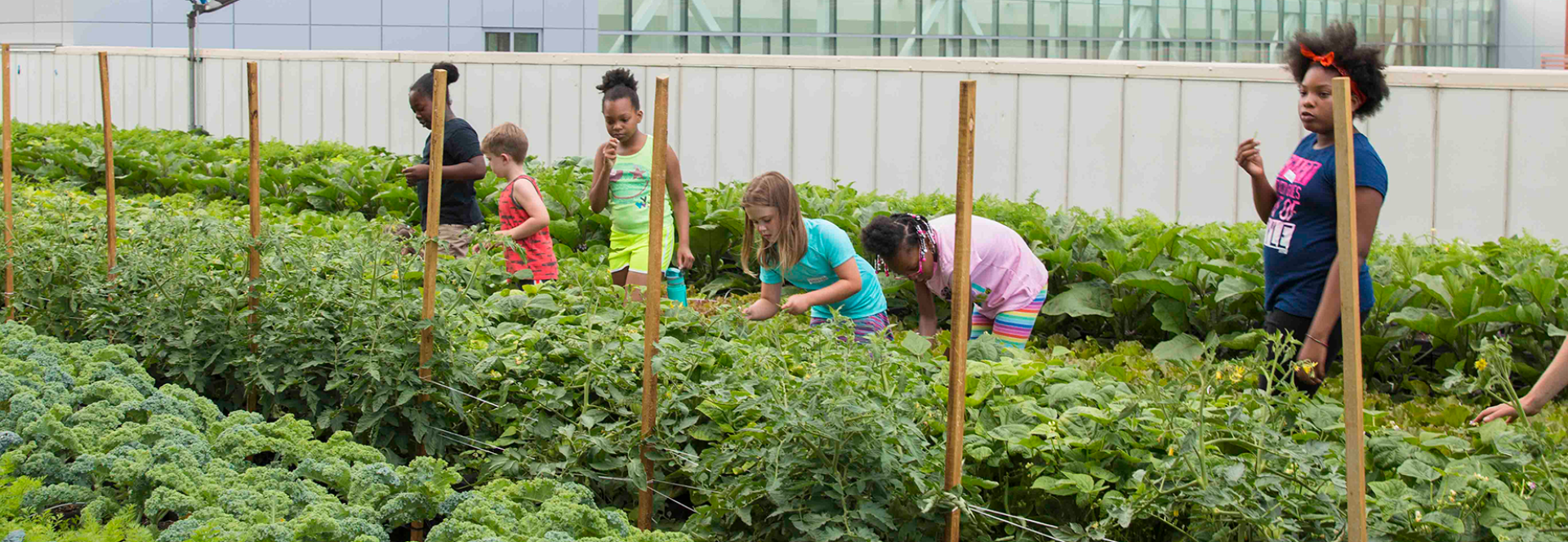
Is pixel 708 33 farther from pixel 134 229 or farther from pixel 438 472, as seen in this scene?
pixel 438 472

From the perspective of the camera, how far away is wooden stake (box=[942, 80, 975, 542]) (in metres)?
3.11

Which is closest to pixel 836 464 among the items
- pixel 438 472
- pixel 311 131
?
pixel 438 472

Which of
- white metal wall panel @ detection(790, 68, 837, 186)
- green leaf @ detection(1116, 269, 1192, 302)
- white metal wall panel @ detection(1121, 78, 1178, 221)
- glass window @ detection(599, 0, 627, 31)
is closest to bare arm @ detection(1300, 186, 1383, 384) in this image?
green leaf @ detection(1116, 269, 1192, 302)

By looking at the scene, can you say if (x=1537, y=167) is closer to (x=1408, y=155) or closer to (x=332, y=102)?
(x=1408, y=155)

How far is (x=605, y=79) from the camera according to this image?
6.18m

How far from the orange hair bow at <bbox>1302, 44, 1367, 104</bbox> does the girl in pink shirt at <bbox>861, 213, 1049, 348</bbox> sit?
150cm

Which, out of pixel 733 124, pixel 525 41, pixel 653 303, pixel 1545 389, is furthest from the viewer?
pixel 525 41

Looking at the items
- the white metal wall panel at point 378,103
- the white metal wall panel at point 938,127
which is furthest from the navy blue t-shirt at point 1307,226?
the white metal wall panel at point 378,103

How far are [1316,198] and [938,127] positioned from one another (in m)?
6.17

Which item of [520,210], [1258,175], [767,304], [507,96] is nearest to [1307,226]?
[1258,175]

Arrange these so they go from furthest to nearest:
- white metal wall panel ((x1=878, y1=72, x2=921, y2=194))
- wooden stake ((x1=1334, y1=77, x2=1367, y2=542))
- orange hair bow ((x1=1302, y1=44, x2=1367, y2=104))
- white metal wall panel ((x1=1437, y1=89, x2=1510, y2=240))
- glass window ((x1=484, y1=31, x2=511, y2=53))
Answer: glass window ((x1=484, y1=31, x2=511, y2=53)) < white metal wall panel ((x1=878, y1=72, x2=921, y2=194)) < white metal wall panel ((x1=1437, y1=89, x2=1510, y2=240)) < orange hair bow ((x1=1302, y1=44, x2=1367, y2=104)) < wooden stake ((x1=1334, y1=77, x2=1367, y2=542))

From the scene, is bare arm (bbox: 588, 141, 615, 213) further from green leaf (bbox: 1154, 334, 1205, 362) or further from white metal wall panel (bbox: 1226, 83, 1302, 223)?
white metal wall panel (bbox: 1226, 83, 1302, 223)

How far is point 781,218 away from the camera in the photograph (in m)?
5.03

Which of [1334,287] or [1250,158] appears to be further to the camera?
[1250,158]
